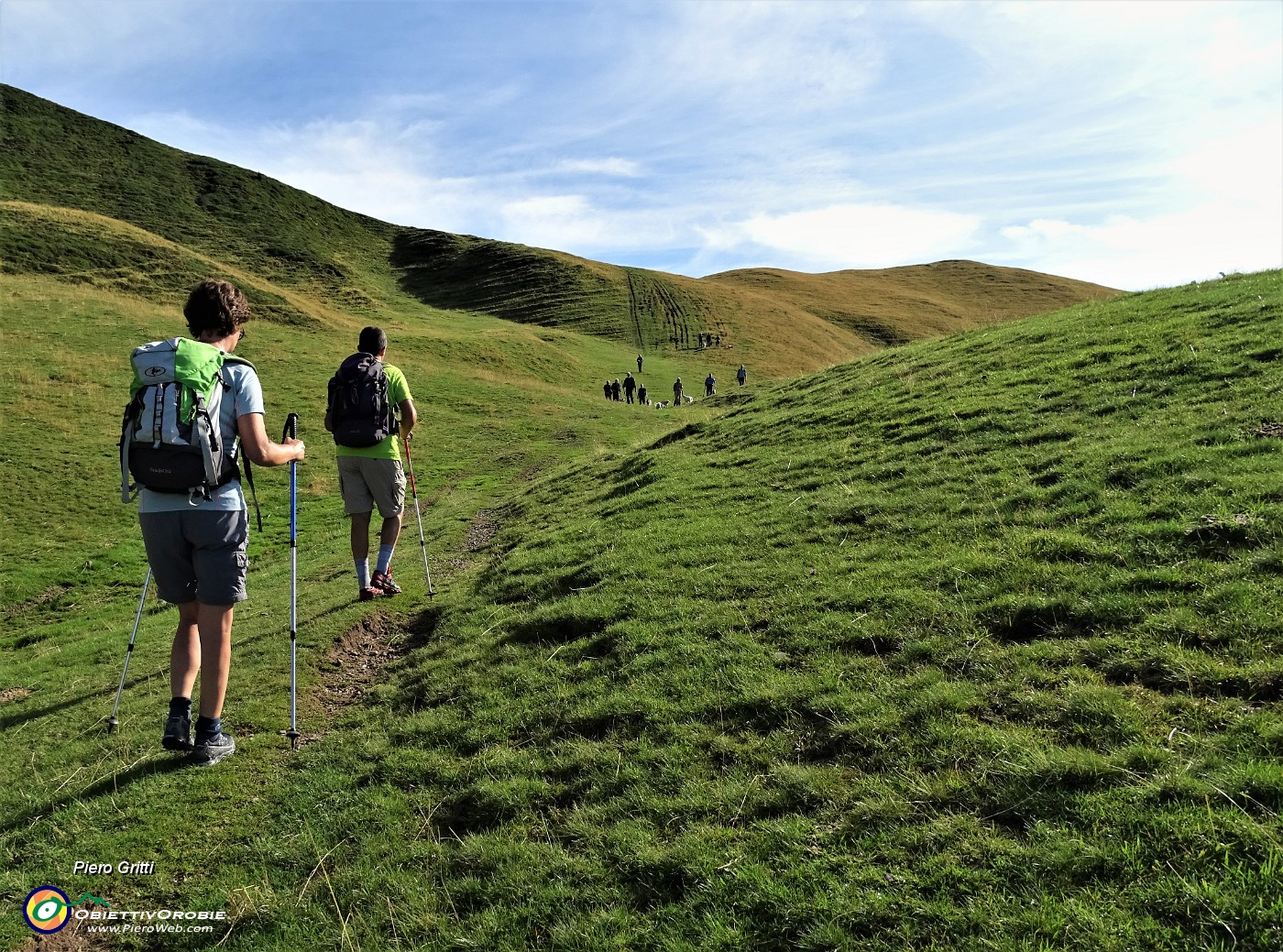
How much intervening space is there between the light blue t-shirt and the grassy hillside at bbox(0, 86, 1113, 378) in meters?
56.1

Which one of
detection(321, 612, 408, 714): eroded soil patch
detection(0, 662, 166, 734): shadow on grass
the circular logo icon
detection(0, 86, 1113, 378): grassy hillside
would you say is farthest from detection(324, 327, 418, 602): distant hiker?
detection(0, 86, 1113, 378): grassy hillside

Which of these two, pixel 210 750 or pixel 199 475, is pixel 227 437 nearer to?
pixel 199 475

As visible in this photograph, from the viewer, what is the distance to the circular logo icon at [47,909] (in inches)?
170

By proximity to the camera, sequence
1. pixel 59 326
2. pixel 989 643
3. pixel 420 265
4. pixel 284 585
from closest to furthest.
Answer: pixel 989 643 < pixel 284 585 < pixel 59 326 < pixel 420 265

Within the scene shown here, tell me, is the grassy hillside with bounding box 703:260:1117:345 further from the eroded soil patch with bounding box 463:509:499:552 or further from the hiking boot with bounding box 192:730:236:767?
the hiking boot with bounding box 192:730:236:767

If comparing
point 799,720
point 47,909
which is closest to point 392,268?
point 47,909

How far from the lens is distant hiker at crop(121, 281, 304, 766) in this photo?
5.04 m

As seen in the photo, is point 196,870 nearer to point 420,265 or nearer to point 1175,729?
A: point 1175,729

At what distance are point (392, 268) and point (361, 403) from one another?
110 metres

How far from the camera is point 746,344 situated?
7869cm

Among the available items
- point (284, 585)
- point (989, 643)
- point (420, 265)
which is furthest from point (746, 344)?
point (989, 643)

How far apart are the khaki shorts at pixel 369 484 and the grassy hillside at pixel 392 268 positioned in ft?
172

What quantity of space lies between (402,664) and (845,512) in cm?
597

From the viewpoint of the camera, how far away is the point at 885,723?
458 cm
